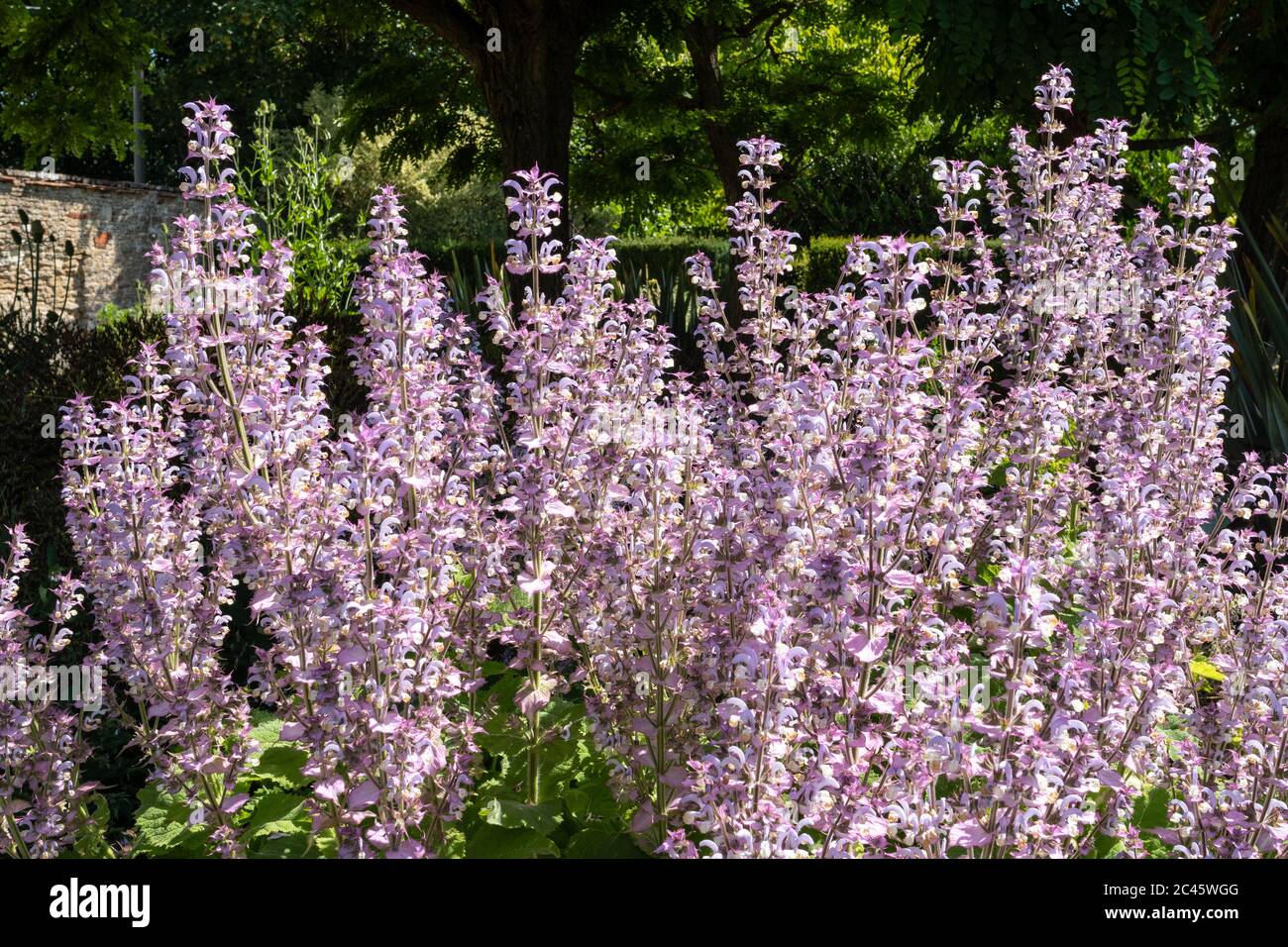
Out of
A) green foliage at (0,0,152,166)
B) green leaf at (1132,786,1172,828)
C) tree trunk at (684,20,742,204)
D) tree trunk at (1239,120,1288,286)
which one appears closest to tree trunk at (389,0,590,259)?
green foliage at (0,0,152,166)

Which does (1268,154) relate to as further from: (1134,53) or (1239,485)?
(1239,485)

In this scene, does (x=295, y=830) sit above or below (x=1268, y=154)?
below

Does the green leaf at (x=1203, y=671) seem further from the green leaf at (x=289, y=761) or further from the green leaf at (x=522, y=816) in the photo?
the green leaf at (x=289, y=761)

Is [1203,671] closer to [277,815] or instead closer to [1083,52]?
[277,815]

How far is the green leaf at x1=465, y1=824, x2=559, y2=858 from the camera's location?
2955 mm

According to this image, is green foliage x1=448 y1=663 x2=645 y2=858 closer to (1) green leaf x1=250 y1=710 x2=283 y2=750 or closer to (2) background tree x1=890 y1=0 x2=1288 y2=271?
(1) green leaf x1=250 y1=710 x2=283 y2=750

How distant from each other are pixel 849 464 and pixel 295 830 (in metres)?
1.81

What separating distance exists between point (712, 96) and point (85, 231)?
1088 cm

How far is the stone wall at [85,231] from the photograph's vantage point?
18.6m

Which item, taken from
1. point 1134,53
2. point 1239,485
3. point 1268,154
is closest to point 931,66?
point 1134,53

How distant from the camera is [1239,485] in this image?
143 inches

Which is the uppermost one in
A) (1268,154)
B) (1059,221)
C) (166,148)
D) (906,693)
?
(166,148)

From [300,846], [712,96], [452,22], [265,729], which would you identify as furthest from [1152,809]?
[712,96]

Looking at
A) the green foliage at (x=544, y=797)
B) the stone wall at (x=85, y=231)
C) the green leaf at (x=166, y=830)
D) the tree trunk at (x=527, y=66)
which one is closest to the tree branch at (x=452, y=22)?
the tree trunk at (x=527, y=66)
